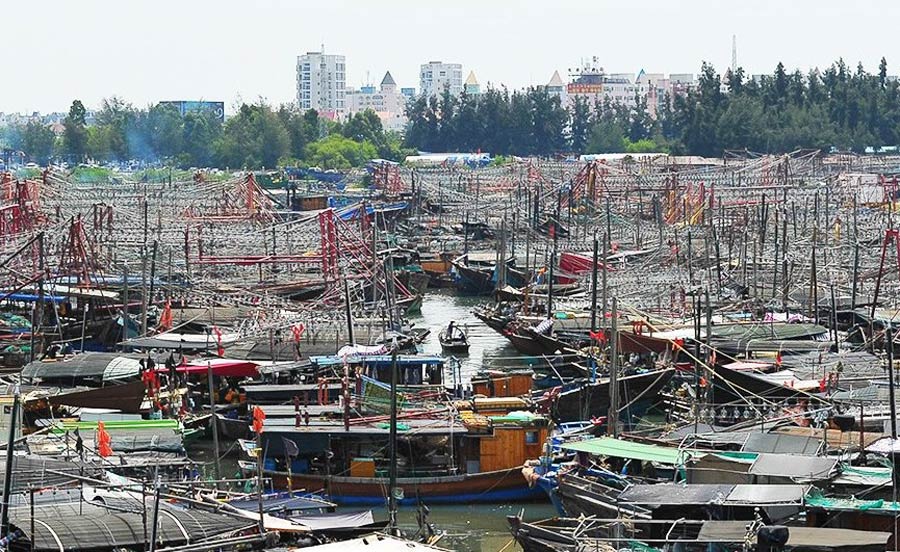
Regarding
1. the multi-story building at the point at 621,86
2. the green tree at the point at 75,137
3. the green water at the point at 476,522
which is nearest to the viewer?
the green water at the point at 476,522

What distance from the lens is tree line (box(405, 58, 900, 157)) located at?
3962 inches

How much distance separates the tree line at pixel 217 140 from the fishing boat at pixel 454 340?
6840cm

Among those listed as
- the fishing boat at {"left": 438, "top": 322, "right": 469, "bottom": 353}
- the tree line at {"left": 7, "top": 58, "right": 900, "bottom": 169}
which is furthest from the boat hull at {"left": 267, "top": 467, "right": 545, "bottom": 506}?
the tree line at {"left": 7, "top": 58, "right": 900, "bottom": 169}

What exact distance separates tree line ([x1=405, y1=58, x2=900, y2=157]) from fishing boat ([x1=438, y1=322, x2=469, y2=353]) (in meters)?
60.4

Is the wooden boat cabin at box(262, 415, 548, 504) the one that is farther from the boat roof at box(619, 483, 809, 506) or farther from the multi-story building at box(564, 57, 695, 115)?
the multi-story building at box(564, 57, 695, 115)

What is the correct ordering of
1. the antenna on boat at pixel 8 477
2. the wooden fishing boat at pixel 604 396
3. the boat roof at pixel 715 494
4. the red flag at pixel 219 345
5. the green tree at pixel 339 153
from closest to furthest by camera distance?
1. the antenna on boat at pixel 8 477
2. the boat roof at pixel 715 494
3. the wooden fishing boat at pixel 604 396
4. the red flag at pixel 219 345
5. the green tree at pixel 339 153

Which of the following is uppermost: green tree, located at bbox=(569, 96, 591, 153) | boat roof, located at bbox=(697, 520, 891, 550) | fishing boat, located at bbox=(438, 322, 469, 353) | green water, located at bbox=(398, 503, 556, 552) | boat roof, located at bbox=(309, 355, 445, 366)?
green tree, located at bbox=(569, 96, 591, 153)

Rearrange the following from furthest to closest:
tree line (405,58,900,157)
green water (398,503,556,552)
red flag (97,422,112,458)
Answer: tree line (405,58,900,157), green water (398,503,556,552), red flag (97,422,112,458)

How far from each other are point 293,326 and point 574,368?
18.7ft


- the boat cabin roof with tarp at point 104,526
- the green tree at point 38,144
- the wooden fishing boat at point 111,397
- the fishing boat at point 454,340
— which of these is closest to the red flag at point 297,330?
the wooden fishing boat at point 111,397

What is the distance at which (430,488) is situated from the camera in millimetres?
25953

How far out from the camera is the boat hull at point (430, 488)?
25.8 m

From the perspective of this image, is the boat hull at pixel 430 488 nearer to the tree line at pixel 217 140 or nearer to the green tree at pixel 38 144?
the tree line at pixel 217 140

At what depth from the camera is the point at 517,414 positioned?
88.9 ft
